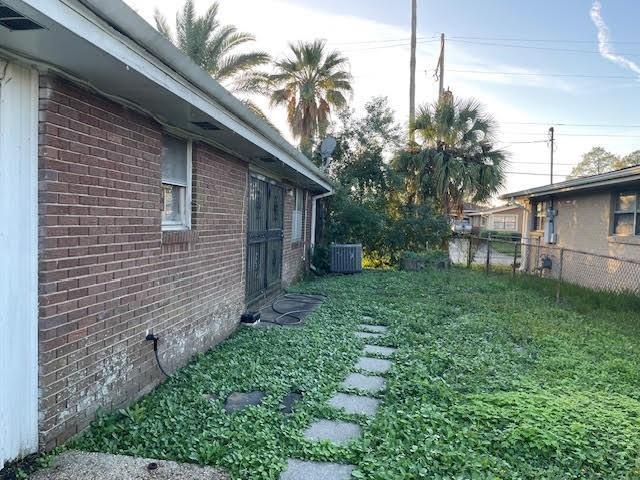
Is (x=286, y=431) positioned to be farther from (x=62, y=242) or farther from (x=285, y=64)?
(x=285, y=64)

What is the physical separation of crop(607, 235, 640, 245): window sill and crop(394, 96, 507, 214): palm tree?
5.62m

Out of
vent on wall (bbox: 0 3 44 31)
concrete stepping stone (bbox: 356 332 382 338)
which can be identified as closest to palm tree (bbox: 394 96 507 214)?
concrete stepping stone (bbox: 356 332 382 338)

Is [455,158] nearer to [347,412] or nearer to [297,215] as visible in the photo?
[297,215]

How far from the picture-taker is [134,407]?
10.7ft

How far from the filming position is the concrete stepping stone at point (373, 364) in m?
4.49

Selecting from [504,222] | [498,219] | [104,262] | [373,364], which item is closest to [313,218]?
[373,364]

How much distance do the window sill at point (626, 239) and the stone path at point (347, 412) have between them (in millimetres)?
7636

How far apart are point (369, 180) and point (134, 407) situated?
1329cm

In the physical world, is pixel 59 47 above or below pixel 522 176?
below

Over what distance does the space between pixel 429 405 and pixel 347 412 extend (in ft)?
2.14

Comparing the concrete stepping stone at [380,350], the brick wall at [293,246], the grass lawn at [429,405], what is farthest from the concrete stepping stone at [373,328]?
the brick wall at [293,246]

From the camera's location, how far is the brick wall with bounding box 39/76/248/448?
8.29ft

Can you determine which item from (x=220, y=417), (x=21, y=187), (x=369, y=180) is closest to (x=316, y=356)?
(x=220, y=417)

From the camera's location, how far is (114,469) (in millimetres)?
2402
